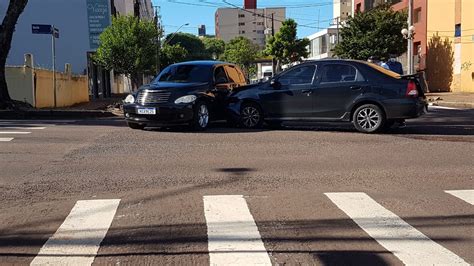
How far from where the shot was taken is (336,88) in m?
12.1

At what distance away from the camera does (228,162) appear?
28.4 ft

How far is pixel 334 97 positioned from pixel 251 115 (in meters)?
2.03

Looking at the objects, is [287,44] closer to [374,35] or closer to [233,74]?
[374,35]

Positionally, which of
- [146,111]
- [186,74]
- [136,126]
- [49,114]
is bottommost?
[136,126]

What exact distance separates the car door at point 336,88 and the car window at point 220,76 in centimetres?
254

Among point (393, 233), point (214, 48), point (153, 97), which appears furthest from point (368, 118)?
point (214, 48)

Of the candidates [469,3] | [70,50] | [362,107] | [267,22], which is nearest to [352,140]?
[362,107]

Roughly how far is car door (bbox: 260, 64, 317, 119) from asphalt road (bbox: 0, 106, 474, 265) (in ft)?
5.09

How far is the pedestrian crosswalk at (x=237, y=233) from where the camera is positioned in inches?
178

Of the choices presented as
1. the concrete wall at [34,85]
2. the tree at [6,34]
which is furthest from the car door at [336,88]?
the concrete wall at [34,85]

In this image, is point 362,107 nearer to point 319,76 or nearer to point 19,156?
point 319,76

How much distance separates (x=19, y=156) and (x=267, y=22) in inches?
3644

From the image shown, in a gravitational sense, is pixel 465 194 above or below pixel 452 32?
below

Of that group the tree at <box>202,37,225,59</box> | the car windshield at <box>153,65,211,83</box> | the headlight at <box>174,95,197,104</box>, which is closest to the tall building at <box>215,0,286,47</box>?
the tree at <box>202,37,225,59</box>
